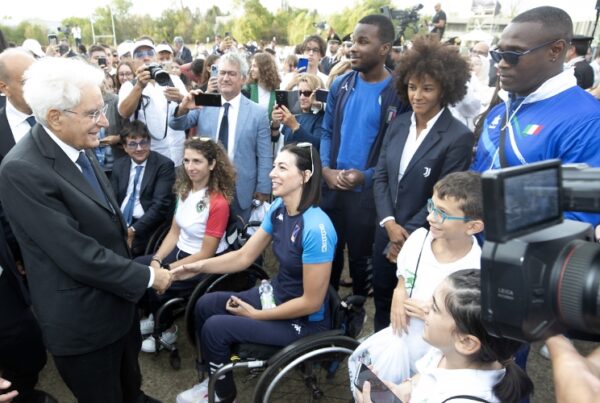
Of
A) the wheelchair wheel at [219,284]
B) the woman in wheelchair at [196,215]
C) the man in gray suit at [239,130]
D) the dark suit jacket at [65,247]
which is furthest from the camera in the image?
the man in gray suit at [239,130]

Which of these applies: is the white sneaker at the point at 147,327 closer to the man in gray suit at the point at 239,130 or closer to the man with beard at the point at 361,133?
the man in gray suit at the point at 239,130

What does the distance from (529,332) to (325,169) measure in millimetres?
2301

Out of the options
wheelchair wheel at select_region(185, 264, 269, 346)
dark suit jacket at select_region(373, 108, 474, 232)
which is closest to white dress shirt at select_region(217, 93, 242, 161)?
wheelchair wheel at select_region(185, 264, 269, 346)

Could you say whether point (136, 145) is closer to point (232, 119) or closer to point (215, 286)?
point (232, 119)

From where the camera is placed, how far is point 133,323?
207cm

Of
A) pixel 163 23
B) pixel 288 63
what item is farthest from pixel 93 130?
pixel 163 23

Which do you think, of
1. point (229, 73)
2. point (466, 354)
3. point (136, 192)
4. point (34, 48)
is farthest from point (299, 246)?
point (34, 48)

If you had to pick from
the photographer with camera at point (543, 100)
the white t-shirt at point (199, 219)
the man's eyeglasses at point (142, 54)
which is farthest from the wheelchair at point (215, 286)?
the man's eyeglasses at point (142, 54)

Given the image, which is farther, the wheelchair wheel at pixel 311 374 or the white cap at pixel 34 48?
the white cap at pixel 34 48

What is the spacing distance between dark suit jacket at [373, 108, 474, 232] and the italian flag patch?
0.42 metres

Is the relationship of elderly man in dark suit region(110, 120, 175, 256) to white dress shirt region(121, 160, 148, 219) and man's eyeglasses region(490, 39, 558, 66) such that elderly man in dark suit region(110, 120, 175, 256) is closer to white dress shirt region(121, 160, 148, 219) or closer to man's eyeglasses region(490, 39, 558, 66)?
white dress shirt region(121, 160, 148, 219)

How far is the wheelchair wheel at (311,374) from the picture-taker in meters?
1.85

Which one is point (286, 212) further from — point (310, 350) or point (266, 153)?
point (266, 153)

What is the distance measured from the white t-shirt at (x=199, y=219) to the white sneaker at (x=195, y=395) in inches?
33.8
